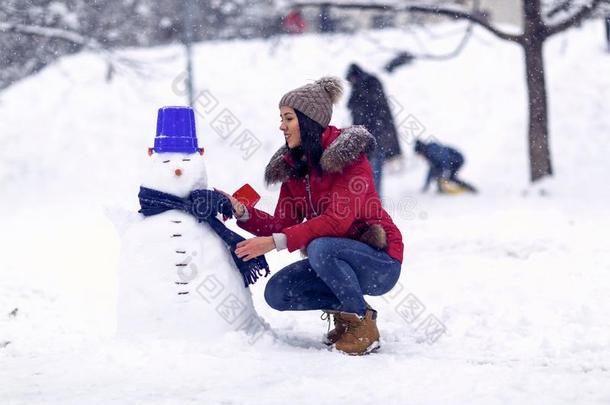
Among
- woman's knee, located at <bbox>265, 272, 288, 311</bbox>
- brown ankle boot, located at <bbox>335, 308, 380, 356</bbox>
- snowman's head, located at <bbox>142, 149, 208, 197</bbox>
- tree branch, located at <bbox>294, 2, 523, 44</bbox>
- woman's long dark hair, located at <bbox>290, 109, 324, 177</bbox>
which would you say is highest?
tree branch, located at <bbox>294, 2, 523, 44</bbox>

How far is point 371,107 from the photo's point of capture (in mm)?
8562

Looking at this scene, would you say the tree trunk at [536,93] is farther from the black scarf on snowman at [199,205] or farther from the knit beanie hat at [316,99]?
the black scarf on snowman at [199,205]

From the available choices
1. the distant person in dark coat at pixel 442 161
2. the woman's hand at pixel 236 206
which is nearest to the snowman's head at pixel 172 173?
the woman's hand at pixel 236 206

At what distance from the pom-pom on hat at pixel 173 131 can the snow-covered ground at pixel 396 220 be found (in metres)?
1.01

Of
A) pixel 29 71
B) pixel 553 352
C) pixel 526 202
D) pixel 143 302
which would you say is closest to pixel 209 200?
pixel 143 302

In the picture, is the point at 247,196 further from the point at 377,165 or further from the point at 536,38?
the point at 536,38

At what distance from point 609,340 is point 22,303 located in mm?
3823

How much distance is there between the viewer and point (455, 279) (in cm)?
571

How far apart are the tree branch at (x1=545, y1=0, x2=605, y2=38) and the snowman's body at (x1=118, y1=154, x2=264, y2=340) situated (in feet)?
21.5

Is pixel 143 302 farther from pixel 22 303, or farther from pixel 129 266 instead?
pixel 22 303

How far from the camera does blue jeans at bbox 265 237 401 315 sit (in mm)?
3654

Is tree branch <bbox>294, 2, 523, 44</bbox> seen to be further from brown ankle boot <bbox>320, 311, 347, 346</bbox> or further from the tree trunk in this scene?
brown ankle boot <bbox>320, 311, 347, 346</bbox>

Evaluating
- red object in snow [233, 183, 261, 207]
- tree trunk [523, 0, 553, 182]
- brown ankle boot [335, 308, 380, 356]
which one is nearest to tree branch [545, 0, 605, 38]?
tree trunk [523, 0, 553, 182]

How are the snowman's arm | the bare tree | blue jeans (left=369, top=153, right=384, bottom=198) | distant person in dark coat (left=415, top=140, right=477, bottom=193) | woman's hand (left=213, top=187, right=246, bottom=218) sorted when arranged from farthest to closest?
distant person in dark coat (left=415, top=140, right=477, bottom=193) → the bare tree → blue jeans (left=369, top=153, right=384, bottom=198) → the snowman's arm → woman's hand (left=213, top=187, right=246, bottom=218)
